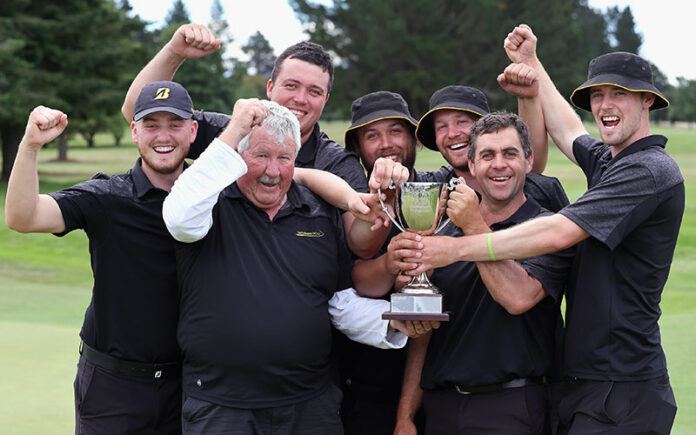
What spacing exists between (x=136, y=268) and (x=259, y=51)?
132 meters

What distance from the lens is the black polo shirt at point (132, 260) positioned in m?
3.87

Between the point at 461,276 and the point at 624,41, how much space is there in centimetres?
11500

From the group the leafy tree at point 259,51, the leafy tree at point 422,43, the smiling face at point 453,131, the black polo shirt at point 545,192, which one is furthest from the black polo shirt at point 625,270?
the leafy tree at point 259,51

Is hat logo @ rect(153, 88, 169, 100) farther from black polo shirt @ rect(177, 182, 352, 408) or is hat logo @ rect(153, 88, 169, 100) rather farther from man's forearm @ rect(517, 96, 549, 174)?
man's forearm @ rect(517, 96, 549, 174)

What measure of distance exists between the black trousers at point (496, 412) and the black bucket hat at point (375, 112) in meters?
1.69

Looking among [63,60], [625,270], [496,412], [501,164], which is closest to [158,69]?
[501,164]

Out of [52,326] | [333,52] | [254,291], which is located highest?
[333,52]

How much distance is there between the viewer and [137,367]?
3.99 m

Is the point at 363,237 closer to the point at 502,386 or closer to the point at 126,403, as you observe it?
the point at 502,386

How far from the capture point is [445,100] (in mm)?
4832

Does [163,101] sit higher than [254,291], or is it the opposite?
[163,101]

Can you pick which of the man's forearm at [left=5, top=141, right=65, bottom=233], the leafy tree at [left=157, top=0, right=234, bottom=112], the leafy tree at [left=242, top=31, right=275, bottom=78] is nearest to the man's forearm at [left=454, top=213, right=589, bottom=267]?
the man's forearm at [left=5, top=141, right=65, bottom=233]

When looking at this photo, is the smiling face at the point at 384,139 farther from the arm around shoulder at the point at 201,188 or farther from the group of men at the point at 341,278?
the arm around shoulder at the point at 201,188

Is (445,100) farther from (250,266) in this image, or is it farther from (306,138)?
(250,266)
